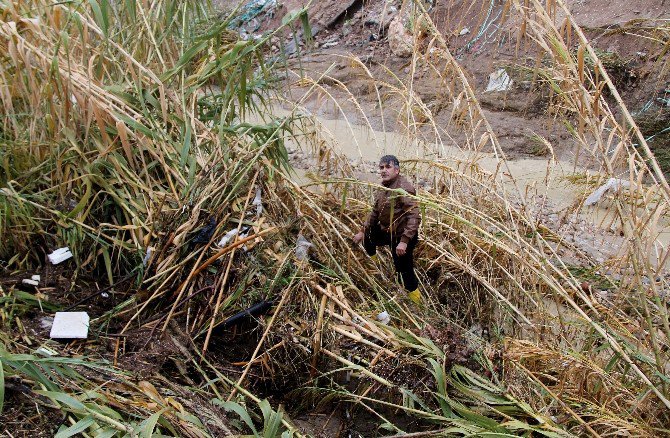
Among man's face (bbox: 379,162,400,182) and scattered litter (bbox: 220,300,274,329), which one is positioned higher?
man's face (bbox: 379,162,400,182)

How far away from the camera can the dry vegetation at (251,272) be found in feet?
6.65

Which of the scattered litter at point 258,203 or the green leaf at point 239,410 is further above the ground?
the scattered litter at point 258,203

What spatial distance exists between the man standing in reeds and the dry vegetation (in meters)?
0.11

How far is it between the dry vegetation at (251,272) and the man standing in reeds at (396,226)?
0.11m

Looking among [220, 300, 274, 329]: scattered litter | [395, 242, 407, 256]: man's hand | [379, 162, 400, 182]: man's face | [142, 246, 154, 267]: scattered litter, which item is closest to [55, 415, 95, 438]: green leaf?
[220, 300, 274, 329]: scattered litter

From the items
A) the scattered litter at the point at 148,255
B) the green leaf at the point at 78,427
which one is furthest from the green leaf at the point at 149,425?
the scattered litter at the point at 148,255

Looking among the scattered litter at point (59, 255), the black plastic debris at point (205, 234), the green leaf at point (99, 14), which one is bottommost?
the scattered litter at point (59, 255)

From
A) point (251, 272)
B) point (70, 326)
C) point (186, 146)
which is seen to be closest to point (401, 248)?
point (251, 272)

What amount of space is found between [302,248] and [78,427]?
130 cm

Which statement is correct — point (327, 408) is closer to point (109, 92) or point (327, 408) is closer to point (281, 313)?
point (281, 313)

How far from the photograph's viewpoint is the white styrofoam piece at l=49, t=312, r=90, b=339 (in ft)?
7.93

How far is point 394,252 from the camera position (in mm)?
3002

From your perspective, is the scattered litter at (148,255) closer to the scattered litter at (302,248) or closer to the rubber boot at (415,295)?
the scattered litter at (302,248)

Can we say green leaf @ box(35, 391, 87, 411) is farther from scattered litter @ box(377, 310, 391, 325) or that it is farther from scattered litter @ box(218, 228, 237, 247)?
scattered litter @ box(377, 310, 391, 325)
